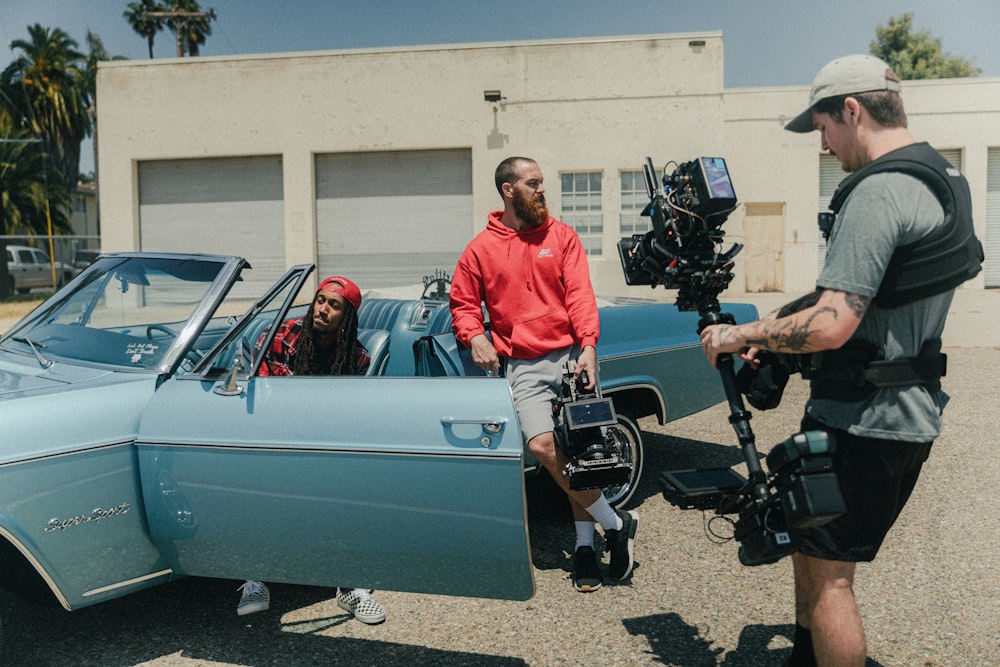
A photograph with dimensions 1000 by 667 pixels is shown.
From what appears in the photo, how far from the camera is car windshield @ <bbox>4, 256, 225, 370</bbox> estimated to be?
349 cm

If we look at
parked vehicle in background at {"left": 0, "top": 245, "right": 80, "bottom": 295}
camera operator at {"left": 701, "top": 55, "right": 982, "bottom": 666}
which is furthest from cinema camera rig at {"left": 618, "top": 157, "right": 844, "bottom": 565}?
parked vehicle in background at {"left": 0, "top": 245, "right": 80, "bottom": 295}

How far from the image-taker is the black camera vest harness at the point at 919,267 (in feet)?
7.11

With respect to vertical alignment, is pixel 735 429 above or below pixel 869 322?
below

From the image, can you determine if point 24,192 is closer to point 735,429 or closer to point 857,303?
point 735,429

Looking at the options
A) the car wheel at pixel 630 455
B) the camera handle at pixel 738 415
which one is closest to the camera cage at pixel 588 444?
the camera handle at pixel 738 415

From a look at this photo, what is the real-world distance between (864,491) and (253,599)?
2387 millimetres

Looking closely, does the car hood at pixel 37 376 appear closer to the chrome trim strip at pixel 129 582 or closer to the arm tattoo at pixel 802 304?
the chrome trim strip at pixel 129 582

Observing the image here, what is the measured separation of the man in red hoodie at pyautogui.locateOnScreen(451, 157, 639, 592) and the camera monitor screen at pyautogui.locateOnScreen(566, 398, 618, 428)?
0.40 m

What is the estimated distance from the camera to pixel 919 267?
86.0 inches

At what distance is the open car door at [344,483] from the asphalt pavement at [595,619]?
0.47 m

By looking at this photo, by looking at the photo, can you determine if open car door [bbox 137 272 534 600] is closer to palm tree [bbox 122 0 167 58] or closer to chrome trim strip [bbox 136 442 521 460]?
chrome trim strip [bbox 136 442 521 460]

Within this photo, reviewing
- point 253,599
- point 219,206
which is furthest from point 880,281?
point 219,206

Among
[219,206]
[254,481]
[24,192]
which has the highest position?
[24,192]

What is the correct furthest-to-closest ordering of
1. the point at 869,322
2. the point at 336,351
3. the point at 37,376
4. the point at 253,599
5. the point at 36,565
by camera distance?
the point at 336,351 → the point at 253,599 → the point at 37,376 → the point at 36,565 → the point at 869,322
